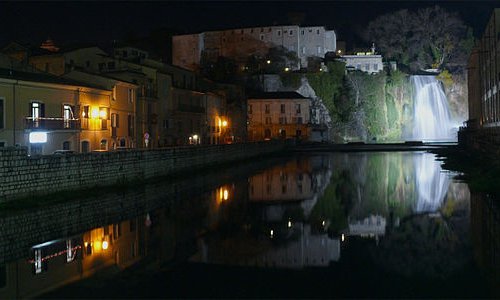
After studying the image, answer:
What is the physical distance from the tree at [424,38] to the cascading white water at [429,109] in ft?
20.3

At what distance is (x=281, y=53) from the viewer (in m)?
94.8

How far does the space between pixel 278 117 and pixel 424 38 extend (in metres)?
43.2

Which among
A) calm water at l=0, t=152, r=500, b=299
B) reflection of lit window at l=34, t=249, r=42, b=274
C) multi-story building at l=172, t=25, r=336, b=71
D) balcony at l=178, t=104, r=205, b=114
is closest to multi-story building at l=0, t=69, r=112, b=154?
calm water at l=0, t=152, r=500, b=299

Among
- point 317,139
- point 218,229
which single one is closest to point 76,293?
point 218,229

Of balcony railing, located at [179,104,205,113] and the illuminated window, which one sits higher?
balcony railing, located at [179,104,205,113]

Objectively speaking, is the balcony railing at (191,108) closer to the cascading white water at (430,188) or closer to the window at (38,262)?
the cascading white water at (430,188)

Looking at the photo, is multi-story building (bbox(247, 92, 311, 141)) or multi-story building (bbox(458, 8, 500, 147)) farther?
multi-story building (bbox(247, 92, 311, 141))

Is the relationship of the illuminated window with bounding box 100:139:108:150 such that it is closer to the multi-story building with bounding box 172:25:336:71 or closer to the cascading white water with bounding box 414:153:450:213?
the cascading white water with bounding box 414:153:450:213

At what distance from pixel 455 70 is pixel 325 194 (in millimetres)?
84627

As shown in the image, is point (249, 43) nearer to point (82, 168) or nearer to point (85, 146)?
point (85, 146)

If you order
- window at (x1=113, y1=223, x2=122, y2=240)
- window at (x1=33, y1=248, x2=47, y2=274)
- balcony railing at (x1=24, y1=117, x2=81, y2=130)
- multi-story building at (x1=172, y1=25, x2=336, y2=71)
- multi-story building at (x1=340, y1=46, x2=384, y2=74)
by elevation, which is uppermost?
multi-story building at (x1=172, y1=25, x2=336, y2=71)

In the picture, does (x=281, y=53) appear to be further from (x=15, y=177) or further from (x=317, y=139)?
(x=15, y=177)

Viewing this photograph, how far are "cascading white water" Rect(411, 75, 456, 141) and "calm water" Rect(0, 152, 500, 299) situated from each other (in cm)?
7397

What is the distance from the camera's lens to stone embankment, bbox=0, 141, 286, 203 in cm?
2041
